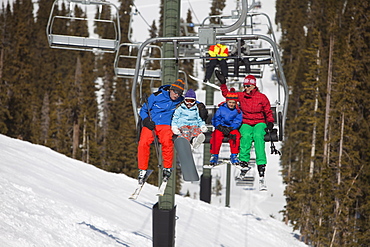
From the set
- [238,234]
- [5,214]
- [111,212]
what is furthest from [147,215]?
[5,214]

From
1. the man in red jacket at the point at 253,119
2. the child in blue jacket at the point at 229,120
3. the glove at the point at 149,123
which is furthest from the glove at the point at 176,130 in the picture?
the man in red jacket at the point at 253,119

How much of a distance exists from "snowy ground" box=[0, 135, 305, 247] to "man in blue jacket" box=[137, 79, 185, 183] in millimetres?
2239

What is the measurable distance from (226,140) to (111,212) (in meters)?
4.34

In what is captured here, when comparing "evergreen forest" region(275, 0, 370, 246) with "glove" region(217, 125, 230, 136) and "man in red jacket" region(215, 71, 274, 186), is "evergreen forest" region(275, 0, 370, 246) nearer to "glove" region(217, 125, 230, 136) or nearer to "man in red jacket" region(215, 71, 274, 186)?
"man in red jacket" region(215, 71, 274, 186)

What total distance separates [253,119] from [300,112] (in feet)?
60.2

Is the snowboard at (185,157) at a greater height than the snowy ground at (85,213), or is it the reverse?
the snowboard at (185,157)

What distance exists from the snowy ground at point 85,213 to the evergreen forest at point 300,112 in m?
4.64

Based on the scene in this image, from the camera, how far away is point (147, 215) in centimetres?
1134

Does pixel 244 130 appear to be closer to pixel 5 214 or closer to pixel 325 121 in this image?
pixel 5 214

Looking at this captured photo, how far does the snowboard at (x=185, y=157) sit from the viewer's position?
232 inches

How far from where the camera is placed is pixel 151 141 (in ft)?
20.2

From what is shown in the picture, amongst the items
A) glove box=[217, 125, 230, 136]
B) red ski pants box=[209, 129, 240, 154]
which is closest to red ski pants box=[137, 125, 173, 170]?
glove box=[217, 125, 230, 136]

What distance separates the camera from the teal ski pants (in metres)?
6.84

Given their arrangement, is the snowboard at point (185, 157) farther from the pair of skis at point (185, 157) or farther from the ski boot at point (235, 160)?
the ski boot at point (235, 160)
